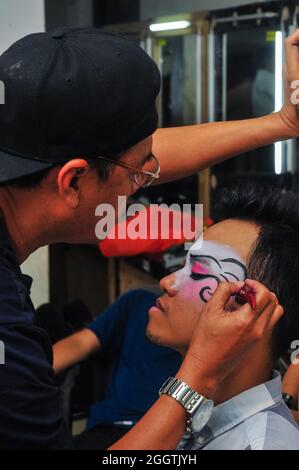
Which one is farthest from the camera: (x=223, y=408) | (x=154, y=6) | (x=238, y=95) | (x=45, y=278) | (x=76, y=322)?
(x=154, y=6)

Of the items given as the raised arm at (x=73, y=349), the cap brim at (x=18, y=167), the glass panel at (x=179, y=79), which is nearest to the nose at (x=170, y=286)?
the cap brim at (x=18, y=167)

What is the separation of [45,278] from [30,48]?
5.18ft

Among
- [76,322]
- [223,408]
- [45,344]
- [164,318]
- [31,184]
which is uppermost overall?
[31,184]

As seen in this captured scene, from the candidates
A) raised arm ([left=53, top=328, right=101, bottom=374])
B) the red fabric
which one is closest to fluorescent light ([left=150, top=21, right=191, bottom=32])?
the red fabric

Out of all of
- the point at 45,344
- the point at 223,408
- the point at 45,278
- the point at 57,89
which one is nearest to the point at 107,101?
the point at 57,89

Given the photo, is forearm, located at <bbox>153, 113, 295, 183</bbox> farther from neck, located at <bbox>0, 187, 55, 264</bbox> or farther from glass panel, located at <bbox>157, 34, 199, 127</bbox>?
glass panel, located at <bbox>157, 34, 199, 127</bbox>

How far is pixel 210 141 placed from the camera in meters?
1.42

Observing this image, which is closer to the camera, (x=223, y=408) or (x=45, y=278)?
(x=223, y=408)

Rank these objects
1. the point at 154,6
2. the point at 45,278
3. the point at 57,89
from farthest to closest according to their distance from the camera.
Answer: the point at 154,6, the point at 45,278, the point at 57,89

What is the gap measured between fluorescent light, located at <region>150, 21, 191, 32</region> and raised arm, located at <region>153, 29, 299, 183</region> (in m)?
2.51

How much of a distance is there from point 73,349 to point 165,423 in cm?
116

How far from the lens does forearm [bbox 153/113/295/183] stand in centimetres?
139

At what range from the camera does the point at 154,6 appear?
4.62 meters

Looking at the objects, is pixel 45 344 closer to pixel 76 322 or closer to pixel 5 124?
pixel 5 124
